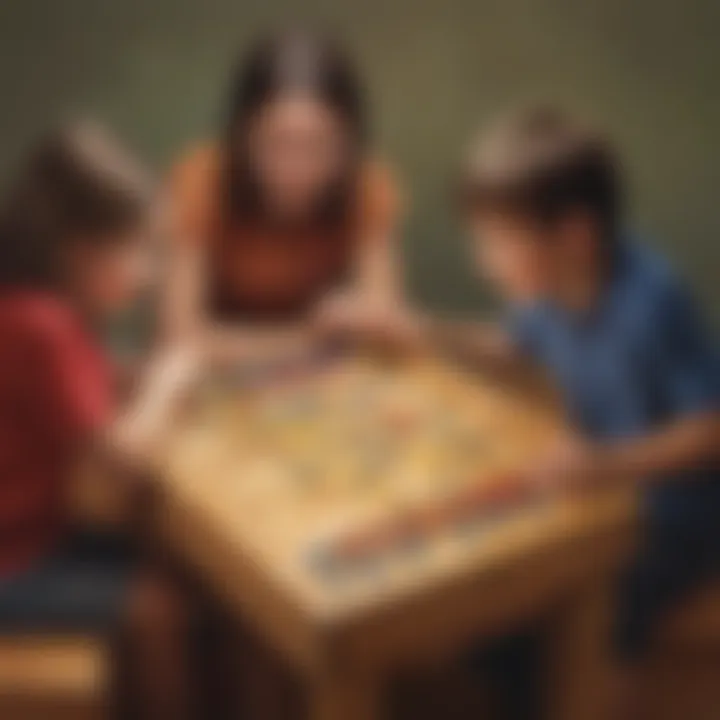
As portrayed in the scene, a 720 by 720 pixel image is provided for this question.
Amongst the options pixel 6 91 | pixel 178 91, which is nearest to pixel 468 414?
pixel 178 91

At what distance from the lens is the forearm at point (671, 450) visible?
1.18 metres

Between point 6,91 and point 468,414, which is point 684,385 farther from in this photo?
point 6,91

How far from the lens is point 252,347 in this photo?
4.01 feet

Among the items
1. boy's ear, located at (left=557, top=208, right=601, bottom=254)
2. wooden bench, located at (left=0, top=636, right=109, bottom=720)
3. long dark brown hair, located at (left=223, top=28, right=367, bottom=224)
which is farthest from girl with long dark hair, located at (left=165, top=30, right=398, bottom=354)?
wooden bench, located at (left=0, top=636, right=109, bottom=720)

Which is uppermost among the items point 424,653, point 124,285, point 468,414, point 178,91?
point 178,91

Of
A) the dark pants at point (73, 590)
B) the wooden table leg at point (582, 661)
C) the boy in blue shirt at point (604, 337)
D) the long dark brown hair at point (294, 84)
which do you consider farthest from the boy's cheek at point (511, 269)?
the dark pants at point (73, 590)

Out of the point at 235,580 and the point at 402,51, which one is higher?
the point at 402,51

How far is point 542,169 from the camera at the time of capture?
1.18m

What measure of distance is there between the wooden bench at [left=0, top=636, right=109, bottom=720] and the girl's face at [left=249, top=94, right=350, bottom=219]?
0.38 m

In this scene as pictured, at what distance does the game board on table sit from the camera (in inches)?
43.6

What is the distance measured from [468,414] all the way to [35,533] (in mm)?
360

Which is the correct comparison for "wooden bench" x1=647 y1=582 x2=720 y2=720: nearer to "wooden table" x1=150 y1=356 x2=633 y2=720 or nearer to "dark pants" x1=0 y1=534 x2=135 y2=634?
"wooden table" x1=150 y1=356 x2=633 y2=720

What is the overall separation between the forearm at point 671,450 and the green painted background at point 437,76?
96 millimetres

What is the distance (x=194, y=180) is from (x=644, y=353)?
1.27 feet
